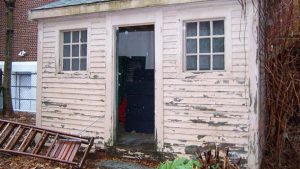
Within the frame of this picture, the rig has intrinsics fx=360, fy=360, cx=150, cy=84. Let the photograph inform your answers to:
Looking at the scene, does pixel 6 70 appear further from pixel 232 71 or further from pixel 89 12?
pixel 232 71

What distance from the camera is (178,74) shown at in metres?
6.91

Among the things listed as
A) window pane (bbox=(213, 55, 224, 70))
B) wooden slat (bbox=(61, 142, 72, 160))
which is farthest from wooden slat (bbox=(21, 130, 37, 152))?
window pane (bbox=(213, 55, 224, 70))

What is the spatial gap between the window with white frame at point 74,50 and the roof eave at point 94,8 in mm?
484

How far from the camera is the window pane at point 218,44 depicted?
6.59 meters

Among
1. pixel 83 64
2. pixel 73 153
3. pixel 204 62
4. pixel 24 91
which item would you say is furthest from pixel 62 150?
pixel 24 91

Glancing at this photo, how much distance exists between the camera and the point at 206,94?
666 centimetres

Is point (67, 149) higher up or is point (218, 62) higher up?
point (218, 62)

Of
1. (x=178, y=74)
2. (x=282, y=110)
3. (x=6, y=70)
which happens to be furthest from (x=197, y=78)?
(x=6, y=70)

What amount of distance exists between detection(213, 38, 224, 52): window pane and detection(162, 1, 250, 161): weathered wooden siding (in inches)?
7.3

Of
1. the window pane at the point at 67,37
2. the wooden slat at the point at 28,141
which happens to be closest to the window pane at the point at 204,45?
the window pane at the point at 67,37

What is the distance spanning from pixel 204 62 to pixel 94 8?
264 centimetres

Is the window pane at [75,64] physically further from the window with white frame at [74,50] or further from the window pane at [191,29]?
the window pane at [191,29]

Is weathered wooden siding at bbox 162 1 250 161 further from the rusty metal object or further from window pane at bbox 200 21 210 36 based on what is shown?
the rusty metal object

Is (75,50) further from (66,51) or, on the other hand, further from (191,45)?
(191,45)
